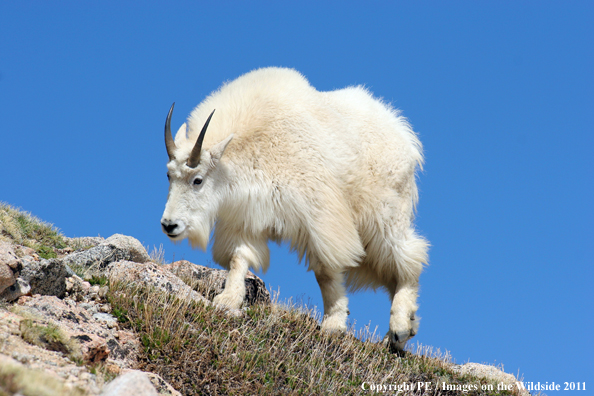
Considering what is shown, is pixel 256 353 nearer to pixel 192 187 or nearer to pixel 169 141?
pixel 192 187

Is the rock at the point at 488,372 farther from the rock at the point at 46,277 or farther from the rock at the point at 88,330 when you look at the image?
the rock at the point at 46,277

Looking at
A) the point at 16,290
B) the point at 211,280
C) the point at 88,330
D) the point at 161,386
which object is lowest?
the point at 161,386

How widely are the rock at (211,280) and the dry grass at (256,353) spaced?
1.29ft

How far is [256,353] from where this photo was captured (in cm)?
588

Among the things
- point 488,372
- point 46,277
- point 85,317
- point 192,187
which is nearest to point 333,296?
point 192,187

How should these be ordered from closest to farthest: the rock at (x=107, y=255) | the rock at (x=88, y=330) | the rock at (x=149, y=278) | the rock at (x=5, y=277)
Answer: the rock at (x=88, y=330)
the rock at (x=5, y=277)
the rock at (x=149, y=278)
the rock at (x=107, y=255)

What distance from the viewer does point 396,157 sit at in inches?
318

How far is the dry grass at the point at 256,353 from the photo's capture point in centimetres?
537

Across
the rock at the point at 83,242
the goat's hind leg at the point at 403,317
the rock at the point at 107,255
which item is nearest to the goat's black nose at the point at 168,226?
the rock at the point at 107,255

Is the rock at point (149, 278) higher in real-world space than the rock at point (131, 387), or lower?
→ higher

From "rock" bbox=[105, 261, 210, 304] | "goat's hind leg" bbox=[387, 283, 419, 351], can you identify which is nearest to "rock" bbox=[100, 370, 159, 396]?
"rock" bbox=[105, 261, 210, 304]

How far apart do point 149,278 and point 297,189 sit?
2.09 m

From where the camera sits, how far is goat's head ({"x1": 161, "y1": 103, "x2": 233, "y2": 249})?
22.3ft

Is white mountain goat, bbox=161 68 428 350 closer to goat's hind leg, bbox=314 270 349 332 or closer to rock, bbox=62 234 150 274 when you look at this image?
goat's hind leg, bbox=314 270 349 332
